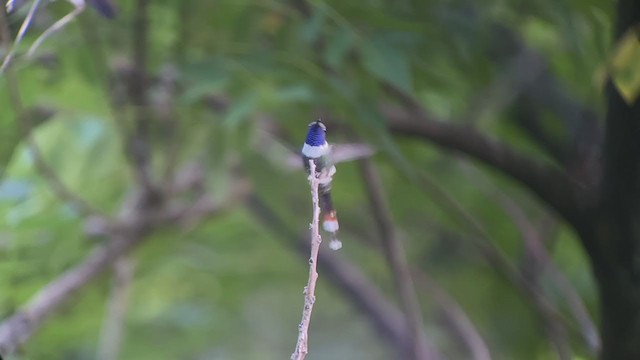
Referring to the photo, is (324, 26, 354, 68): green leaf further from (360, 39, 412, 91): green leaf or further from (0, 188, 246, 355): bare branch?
(0, 188, 246, 355): bare branch

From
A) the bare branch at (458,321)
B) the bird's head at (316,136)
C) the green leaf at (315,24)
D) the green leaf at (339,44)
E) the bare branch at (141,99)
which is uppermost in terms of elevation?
the bare branch at (141,99)

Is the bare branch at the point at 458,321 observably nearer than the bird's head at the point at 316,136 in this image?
No

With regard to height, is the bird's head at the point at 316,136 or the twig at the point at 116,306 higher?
the twig at the point at 116,306

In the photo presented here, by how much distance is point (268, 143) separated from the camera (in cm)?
98

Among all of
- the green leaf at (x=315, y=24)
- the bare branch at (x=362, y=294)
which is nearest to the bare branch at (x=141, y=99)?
the green leaf at (x=315, y=24)

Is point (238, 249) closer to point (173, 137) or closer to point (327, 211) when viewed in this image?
point (173, 137)

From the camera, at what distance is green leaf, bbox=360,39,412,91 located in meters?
0.63

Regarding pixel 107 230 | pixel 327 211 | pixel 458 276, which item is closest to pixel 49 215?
pixel 107 230

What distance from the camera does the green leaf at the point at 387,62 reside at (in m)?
0.63

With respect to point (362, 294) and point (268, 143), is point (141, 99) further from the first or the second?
point (362, 294)

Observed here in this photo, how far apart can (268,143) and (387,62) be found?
0.35 meters

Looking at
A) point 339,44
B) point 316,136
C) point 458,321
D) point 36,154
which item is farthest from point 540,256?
point 316,136

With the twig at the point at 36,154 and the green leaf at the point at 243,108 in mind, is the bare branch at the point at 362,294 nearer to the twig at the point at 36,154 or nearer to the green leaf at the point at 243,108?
the twig at the point at 36,154

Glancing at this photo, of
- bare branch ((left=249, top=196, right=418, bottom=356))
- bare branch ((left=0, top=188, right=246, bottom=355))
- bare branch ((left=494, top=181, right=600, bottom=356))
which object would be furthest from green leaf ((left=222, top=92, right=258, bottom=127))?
bare branch ((left=249, top=196, right=418, bottom=356))
